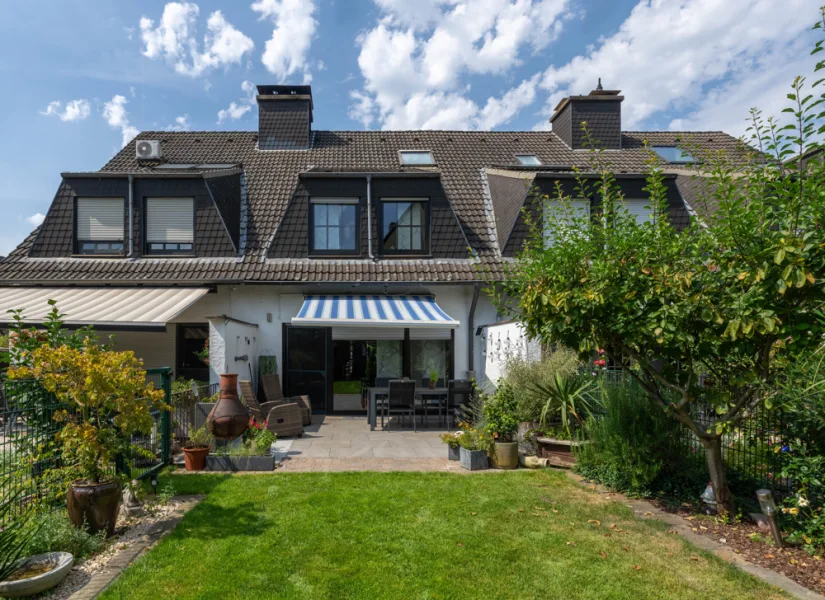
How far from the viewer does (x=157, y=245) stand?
15539 millimetres

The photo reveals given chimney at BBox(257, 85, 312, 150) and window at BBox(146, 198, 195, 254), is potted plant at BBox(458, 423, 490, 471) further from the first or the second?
chimney at BBox(257, 85, 312, 150)

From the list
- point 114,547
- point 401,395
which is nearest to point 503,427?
point 401,395

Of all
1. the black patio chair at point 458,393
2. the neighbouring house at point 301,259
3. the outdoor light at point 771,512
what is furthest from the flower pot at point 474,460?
the neighbouring house at point 301,259

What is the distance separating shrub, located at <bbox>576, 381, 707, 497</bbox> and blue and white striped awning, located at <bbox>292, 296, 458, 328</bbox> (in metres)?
5.05

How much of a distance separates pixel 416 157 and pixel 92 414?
15.5 metres

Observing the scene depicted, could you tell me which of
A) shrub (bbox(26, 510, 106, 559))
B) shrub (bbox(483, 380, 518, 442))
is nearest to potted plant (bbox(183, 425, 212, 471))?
shrub (bbox(26, 510, 106, 559))

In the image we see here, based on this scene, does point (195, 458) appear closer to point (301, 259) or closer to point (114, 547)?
point (114, 547)

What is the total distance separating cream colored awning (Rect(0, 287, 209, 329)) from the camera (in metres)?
11.5

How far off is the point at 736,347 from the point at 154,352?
580 inches

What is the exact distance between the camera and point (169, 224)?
1558cm

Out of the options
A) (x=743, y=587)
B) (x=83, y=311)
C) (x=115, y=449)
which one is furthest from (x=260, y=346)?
(x=743, y=587)

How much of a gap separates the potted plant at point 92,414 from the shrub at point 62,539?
0.71 feet

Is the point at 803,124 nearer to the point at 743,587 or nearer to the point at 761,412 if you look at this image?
the point at 761,412

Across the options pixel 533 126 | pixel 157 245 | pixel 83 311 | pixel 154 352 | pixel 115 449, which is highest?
pixel 533 126
